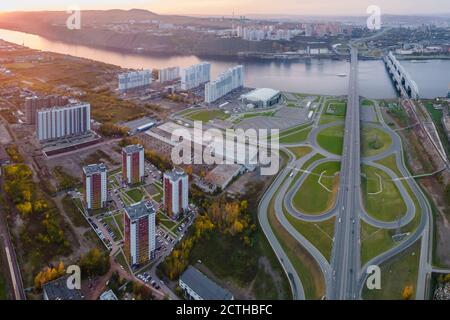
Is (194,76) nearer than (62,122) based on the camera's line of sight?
No

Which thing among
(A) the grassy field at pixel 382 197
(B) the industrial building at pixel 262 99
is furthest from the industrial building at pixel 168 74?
(A) the grassy field at pixel 382 197

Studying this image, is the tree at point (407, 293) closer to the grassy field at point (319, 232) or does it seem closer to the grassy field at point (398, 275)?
the grassy field at point (398, 275)

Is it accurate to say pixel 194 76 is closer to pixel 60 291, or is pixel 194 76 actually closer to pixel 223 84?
pixel 223 84

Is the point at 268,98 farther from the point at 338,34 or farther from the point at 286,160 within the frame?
the point at 338,34

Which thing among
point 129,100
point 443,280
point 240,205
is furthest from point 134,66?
point 443,280

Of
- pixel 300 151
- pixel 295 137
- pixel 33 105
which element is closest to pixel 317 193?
pixel 300 151
